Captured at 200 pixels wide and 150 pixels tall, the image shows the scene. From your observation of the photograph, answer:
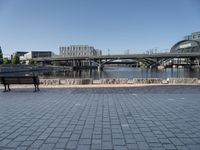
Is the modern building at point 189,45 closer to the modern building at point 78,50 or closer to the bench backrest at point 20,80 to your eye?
the modern building at point 78,50

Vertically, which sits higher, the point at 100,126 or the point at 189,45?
the point at 189,45

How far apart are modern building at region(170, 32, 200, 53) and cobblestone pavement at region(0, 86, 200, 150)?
363 ft

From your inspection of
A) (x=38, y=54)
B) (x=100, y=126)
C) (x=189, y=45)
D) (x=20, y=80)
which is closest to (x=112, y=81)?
(x=20, y=80)

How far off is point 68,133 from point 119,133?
1.05m

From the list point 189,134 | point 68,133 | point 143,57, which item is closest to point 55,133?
point 68,133

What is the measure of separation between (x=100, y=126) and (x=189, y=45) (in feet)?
395

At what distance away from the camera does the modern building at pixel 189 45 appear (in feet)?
356

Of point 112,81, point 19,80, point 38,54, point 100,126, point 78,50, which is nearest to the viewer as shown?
point 100,126

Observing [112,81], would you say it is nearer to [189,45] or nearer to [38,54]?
[38,54]

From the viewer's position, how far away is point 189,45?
11281 cm

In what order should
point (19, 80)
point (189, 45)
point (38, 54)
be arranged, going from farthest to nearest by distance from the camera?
point (189, 45)
point (38, 54)
point (19, 80)

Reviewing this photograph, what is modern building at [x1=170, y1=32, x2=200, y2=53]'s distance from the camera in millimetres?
108463

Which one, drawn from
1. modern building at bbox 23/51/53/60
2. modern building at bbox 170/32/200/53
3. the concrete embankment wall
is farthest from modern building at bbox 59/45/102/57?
the concrete embankment wall

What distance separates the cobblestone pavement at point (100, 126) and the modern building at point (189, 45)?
111 metres
